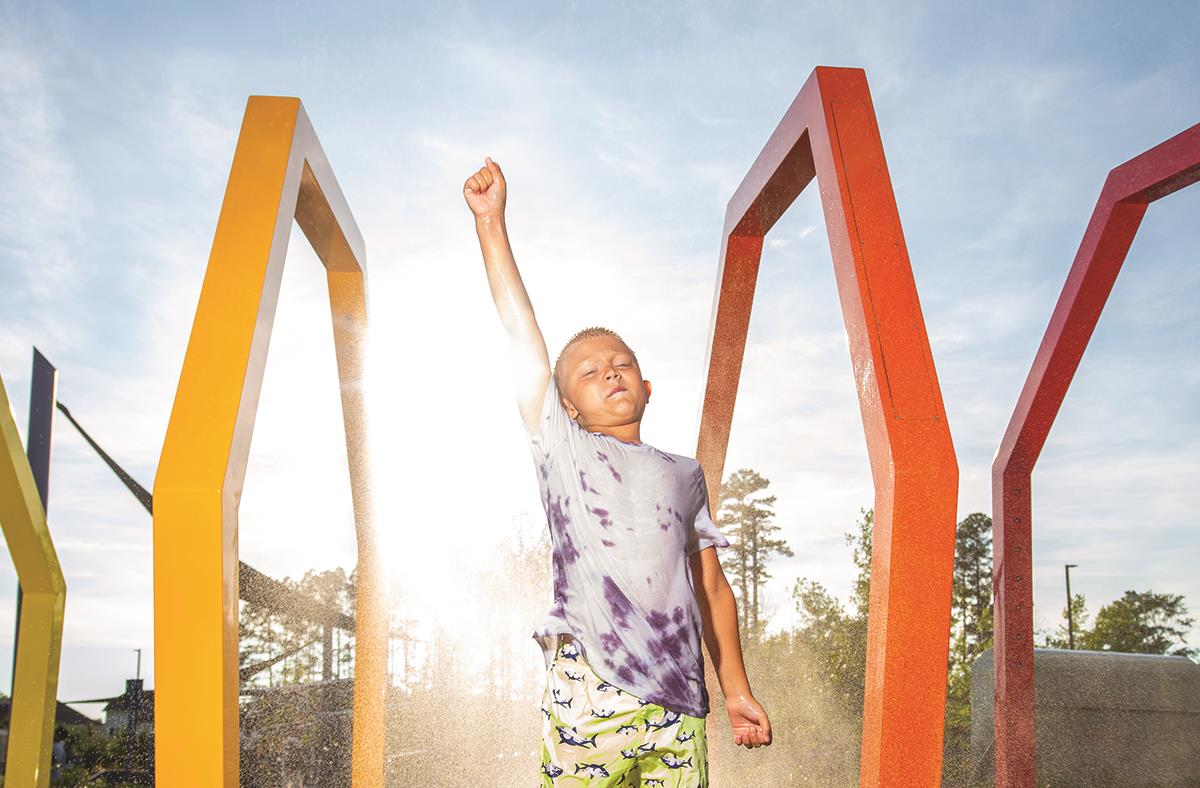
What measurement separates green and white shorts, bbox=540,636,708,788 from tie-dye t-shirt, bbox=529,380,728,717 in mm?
28

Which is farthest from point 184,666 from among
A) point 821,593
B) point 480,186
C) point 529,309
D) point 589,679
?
→ point 821,593

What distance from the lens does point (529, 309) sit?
212 centimetres

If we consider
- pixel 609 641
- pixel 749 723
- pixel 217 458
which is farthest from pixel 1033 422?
pixel 217 458

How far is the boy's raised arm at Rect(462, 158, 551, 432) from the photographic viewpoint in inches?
81.3

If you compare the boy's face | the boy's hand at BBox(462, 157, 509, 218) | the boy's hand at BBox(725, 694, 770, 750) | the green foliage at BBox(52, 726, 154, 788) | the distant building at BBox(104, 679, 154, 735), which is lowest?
the green foliage at BBox(52, 726, 154, 788)

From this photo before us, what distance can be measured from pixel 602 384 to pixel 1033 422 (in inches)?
110

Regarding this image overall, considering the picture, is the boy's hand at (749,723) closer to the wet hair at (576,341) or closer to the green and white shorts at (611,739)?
the green and white shorts at (611,739)

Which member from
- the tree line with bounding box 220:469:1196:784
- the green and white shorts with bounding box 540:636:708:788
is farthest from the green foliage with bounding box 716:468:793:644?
the green and white shorts with bounding box 540:636:708:788

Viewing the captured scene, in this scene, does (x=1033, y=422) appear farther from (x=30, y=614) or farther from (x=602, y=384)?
(x=30, y=614)

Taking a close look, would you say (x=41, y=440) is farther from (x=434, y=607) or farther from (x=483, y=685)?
(x=483, y=685)

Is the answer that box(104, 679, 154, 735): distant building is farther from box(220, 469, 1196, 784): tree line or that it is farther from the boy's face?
the boy's face

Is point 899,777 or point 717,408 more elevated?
point 717,408

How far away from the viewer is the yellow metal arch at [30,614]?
11.6 feet

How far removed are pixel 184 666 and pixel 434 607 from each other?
4.44m
